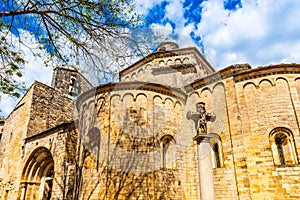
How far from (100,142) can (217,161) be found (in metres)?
5.09

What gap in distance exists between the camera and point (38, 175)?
13211 mm

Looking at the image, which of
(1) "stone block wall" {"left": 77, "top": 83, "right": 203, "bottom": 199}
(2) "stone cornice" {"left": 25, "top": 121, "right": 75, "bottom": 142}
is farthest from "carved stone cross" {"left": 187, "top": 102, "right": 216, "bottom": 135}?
(2) "stone cornice" {"left": 25, "top": 121, "right": 75, "bottom": 142}

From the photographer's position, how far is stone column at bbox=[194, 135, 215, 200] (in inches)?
Result: 290

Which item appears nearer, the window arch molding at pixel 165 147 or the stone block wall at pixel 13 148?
the window arch molding at pixel 165 147

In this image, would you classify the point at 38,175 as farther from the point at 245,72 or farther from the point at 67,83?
the point at 245,72

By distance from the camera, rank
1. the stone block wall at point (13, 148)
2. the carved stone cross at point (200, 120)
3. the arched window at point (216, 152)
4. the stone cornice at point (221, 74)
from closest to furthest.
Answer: the carved stone cross at point (200, 120), the arched window at point (216, 152), the stone cornice at point (221, 74), the stone block wall at point (13, 148)

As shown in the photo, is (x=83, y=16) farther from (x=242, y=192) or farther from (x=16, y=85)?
(x=242, y=192)

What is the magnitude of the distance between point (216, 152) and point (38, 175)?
31.9 feet

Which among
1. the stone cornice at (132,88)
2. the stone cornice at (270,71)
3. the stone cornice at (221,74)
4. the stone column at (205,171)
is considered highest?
the stone cornice at (221,74)

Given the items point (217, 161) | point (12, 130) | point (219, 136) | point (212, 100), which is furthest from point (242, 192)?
point (12, 130)

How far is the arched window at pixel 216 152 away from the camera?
10109 millimetres

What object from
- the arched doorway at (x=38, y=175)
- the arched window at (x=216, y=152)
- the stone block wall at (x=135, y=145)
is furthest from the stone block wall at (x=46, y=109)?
the arched window at (x=216, y=152)

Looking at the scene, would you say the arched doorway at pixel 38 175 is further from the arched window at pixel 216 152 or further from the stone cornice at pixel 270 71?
the stone cornice at pixel 270 71

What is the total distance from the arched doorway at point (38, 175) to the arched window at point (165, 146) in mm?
6380
